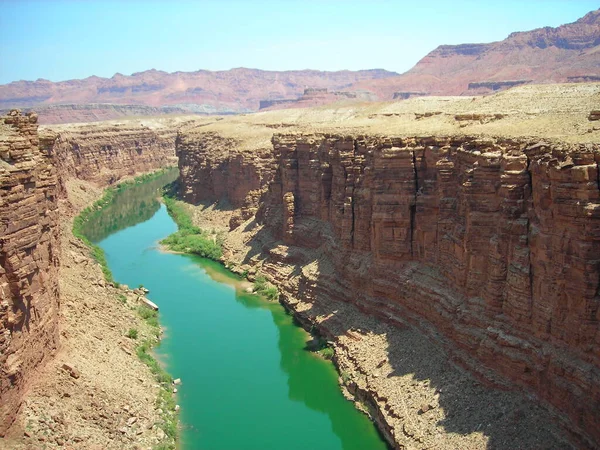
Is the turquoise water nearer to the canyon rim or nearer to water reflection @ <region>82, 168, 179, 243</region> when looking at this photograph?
the canyon rim

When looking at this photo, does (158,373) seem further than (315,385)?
No

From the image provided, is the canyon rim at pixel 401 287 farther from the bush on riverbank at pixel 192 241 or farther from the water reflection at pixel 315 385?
the bush on riverbank at pixel 192 241

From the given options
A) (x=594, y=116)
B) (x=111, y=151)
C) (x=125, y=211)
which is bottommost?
(x=125, y=211)

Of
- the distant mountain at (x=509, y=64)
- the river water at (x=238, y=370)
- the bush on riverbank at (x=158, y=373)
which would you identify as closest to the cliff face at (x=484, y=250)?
the river water at (x=238, y=370)

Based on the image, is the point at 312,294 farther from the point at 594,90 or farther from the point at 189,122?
the point at 189,122

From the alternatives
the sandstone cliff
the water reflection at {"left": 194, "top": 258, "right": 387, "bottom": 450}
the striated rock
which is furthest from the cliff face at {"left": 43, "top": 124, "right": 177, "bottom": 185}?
the striated rock

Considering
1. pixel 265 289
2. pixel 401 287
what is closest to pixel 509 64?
pixel 265 289

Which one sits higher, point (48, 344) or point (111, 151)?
point (111, 151)

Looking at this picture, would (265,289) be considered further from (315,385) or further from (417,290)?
(417,290)
